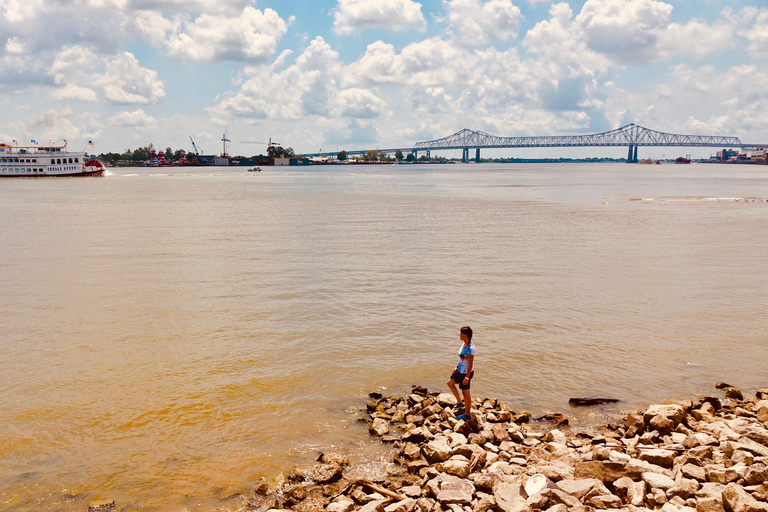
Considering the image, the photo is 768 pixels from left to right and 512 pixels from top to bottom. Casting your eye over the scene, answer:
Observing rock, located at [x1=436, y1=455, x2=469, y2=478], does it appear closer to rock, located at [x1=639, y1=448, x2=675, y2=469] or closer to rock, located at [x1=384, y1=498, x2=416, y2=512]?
rock, located at [x1=384, y1=498, x2=416, y2=512]

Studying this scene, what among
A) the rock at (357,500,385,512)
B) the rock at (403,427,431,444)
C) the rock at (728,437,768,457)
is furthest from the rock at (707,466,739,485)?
the rock at (357,500,385,512)

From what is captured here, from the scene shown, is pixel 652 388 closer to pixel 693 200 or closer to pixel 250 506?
pixel 250 506

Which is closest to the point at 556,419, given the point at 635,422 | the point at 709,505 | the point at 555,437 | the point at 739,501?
the point at 555,437

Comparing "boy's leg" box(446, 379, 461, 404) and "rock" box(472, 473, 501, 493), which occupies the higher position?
"boy's leg" box(446, 379, 461, 404)

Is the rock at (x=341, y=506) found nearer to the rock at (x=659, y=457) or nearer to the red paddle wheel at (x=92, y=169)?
the rock at (x=659, y=457)

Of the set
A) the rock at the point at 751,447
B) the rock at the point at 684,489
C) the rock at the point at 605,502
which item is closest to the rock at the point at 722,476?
the rock at the point at 684,489

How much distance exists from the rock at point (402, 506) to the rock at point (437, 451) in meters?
1.66

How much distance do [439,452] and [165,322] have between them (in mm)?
13333

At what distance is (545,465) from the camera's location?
9.92m

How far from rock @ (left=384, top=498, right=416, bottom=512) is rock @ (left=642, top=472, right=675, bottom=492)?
386cm

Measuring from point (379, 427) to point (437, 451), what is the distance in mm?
2012

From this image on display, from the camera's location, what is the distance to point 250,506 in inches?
384

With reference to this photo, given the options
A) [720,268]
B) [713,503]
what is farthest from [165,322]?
[720,268]

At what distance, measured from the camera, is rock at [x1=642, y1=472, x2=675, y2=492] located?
872cm
